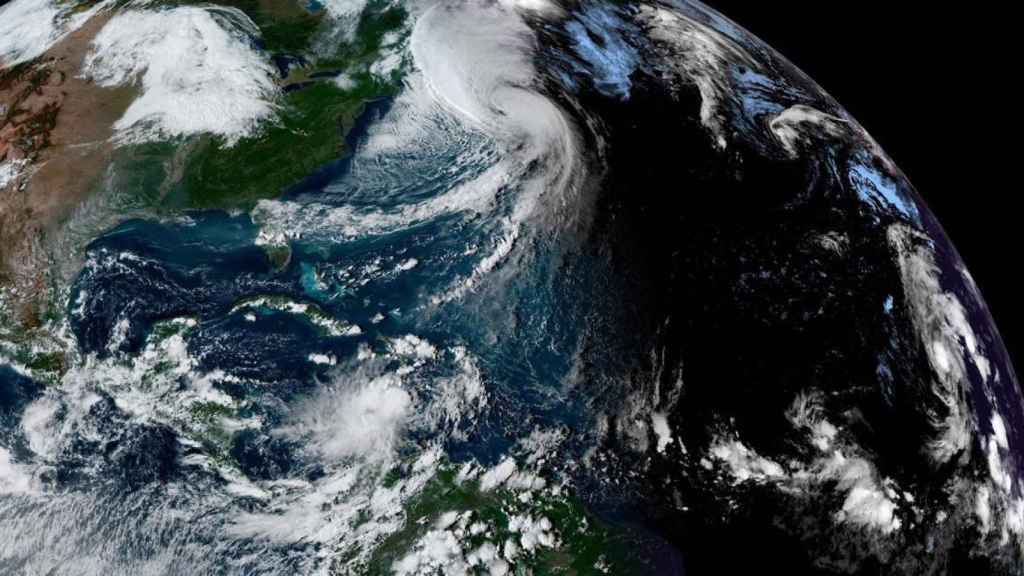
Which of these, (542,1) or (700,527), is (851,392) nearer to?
(700,527)

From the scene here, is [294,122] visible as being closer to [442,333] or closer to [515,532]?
[442,333]

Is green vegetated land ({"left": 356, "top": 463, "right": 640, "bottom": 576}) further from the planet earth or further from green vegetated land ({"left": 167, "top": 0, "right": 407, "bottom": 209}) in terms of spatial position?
green vegetated land ({"left": 167, "top": 0, "right": 407, "bottom": 209})

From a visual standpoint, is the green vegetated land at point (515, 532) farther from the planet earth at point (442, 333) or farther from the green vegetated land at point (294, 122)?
the green vegetated land at point (294, 122)

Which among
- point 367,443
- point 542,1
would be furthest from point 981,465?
point 542,1

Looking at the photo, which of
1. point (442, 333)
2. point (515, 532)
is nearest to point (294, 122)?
point (442, 333)

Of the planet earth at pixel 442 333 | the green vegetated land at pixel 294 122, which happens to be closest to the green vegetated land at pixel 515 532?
the planet earth at pixel 442 333

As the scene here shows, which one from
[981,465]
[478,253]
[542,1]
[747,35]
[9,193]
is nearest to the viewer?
[478,253]

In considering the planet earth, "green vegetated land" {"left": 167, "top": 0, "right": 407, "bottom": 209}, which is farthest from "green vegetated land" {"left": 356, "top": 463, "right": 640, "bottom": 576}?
"green vegetated land" {"left": 167, "top": 0, "right": 407, "bottom": 209}
